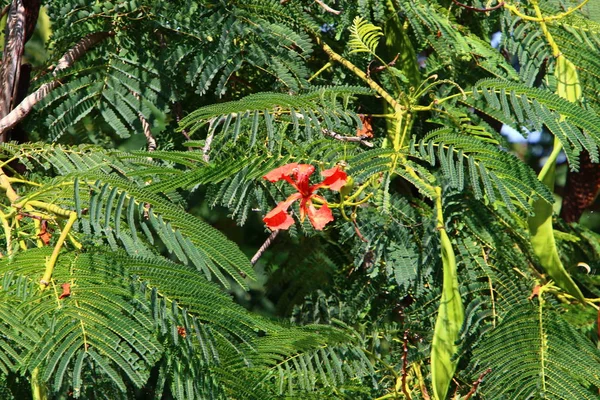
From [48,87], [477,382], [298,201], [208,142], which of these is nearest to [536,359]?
[477,382]

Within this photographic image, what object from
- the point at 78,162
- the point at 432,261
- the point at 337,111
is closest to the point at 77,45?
the point at 78,162

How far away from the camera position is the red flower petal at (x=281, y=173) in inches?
67.5

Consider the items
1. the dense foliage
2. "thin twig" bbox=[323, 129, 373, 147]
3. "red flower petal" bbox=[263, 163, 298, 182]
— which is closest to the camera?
the dense foliage

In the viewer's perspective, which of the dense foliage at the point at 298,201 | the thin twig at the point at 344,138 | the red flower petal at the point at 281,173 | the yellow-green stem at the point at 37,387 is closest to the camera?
the yellow-green stem at the point at 37,387

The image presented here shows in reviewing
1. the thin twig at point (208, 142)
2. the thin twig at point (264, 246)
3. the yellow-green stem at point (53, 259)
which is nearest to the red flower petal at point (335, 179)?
the thin twig at point (208, 142)

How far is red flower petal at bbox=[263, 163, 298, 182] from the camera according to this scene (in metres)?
1.71

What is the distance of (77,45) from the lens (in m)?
2.38

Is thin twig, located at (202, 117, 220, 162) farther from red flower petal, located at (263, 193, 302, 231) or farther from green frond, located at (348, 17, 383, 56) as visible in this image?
green frond, located at (348, 17, 383, 56)

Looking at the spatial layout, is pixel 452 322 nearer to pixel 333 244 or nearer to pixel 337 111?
pixel 337 111

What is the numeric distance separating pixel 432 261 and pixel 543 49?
70 centimetres

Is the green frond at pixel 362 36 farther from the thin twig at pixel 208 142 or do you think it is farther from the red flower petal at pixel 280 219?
the red flower petal at pixel 280 219

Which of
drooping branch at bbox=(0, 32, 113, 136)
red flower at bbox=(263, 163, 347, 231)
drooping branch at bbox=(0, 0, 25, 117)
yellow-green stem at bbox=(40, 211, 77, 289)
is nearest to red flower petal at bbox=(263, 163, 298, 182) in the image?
red flower at bbox=(263, 163, 347, 231)

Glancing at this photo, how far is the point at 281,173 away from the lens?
1.72m

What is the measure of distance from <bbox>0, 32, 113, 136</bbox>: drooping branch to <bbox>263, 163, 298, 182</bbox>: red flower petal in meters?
0.85
